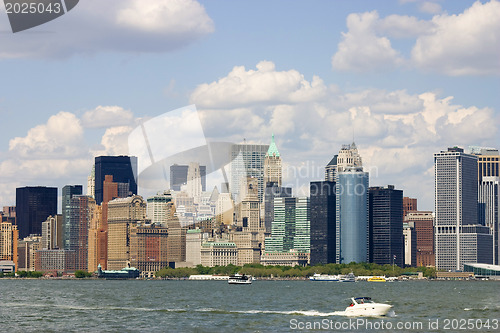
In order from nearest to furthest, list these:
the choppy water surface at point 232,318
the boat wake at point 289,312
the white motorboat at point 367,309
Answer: the choppy water surface at point 232,318 < the white motorboat at point 367,309 < the boat wake at point 289,312

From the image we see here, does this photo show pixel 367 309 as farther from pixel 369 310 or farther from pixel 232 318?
pixel 232 318

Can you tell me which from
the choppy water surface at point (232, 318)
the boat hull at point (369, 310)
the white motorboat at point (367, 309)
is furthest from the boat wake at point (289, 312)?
the boat hull at point (369, 310)

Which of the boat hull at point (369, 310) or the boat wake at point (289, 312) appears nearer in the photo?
the boat hull at point (369, 310)

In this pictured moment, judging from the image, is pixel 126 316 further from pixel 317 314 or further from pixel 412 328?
pixel 412 328

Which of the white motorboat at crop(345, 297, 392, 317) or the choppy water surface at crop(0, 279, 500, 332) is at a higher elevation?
the white motorboat at crop(345, 297, 392, 317)

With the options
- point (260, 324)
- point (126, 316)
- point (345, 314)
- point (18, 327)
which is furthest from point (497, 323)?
point (18, 327)

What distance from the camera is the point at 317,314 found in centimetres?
11369

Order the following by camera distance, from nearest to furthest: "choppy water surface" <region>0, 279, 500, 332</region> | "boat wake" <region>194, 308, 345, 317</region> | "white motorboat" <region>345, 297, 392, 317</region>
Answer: "choppy water surface" <region>0, 279, 500, 332</region> → "white motorboat" <region>345, 297, 392, 317</region> → "boat wake" <region>194, 308, 345, 317</region>

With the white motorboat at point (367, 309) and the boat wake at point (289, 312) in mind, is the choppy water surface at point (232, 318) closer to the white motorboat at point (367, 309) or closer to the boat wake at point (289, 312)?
the boat wake at point (289, 312)

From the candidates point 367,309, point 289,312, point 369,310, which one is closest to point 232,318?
point 289,312

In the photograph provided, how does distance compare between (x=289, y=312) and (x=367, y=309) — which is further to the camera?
(x=289, y=312)

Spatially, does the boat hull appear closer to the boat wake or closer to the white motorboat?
the white motorboat

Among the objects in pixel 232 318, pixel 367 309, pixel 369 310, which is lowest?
pixel 232 318

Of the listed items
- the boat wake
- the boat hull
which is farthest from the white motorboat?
the boat wake
